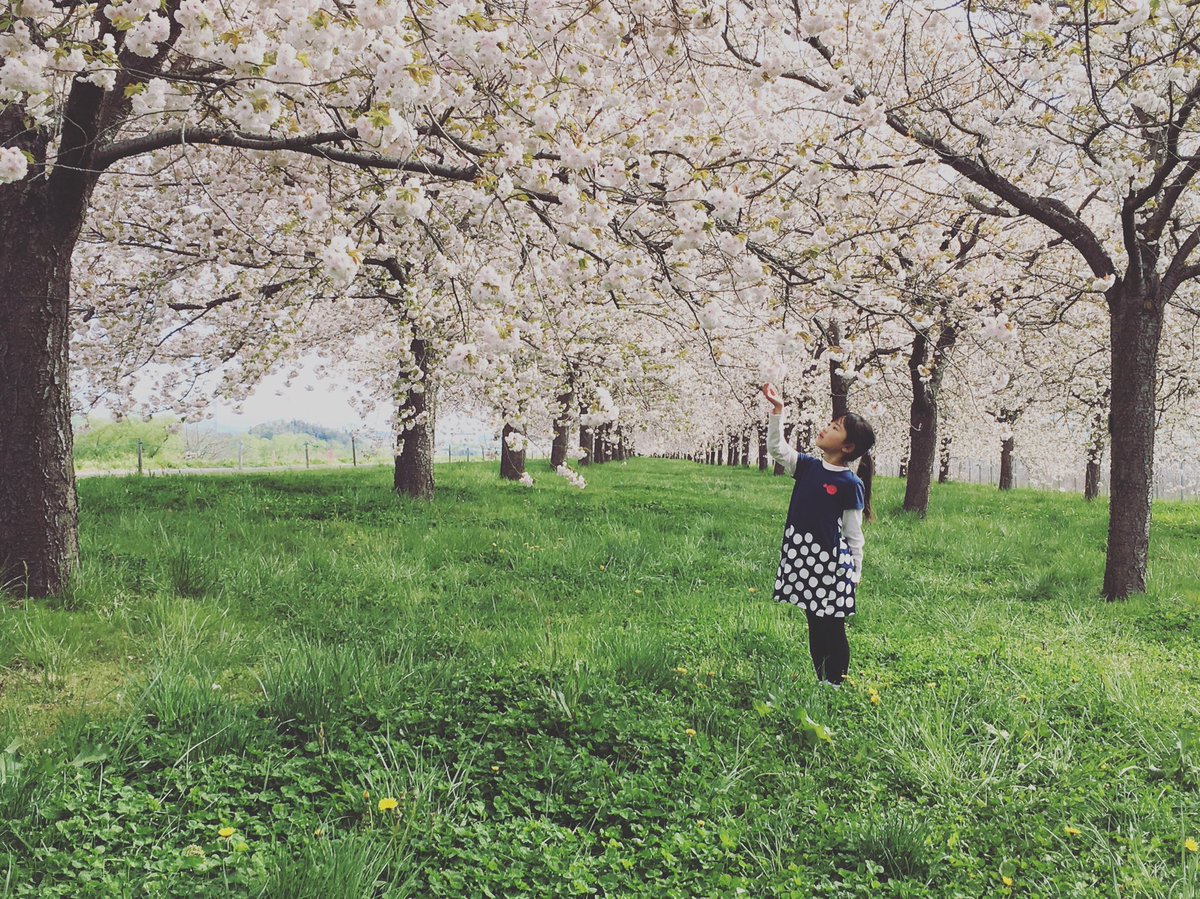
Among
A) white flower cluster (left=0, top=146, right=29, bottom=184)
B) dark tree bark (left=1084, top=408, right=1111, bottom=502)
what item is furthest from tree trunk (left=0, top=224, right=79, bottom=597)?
dark tree bark (left=1084, top=408, right=1111, bottom=502)

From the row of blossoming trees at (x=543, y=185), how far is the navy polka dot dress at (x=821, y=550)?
0.71 m

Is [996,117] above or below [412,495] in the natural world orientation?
above

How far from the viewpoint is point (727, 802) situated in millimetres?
2926

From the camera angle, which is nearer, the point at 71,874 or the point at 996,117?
A: the point at 71,874

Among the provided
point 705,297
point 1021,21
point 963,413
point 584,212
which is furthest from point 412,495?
point 963,413

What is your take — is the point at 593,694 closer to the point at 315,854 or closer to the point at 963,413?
the point at 315,854

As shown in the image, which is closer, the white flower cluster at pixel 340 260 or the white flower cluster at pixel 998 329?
the white flower cluster at pixel 340 260

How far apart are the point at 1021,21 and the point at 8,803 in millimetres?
7701

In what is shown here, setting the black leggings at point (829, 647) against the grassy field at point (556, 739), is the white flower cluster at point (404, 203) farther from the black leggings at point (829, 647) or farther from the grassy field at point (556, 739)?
the black leggings at point (829, 647)

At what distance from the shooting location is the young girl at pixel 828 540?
13.1 ft

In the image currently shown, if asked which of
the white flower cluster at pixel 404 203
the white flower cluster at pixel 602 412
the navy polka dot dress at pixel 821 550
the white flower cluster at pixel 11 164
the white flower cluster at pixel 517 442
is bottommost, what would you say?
the navy polka dot dress at pixel 821 550

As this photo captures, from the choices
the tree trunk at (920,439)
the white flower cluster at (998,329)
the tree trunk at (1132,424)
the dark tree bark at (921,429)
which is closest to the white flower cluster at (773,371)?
the white flower cluster at (998,329)

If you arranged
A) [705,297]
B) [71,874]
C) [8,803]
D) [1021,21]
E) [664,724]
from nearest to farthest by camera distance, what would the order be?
[71,874]
[8,803]
[664,724]
[705,297]
[1021,21]

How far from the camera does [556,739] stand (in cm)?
330
